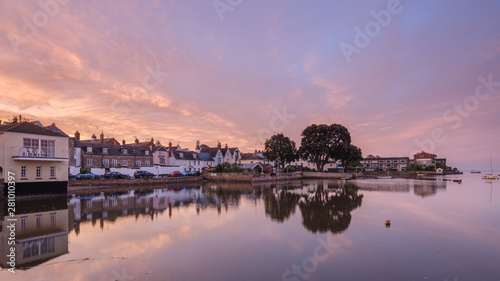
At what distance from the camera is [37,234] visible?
1382 centimetres

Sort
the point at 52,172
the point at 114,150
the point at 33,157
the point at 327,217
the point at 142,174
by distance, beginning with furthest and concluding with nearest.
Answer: the point at 114,150 → the point at 142,174 → the point at 52,172 → the point at 33,157 → the point at 327,217

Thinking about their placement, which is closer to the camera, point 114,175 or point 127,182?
point 127,182

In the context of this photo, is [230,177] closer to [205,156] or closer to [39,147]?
[205,156]

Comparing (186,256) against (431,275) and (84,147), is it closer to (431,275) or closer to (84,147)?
(431,275)

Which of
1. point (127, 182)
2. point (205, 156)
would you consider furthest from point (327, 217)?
point (205, 156)

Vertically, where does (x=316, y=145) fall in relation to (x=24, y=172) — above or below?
above

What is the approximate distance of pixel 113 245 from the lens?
476 inches

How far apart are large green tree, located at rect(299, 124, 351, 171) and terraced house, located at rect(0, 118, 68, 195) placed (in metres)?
54.6

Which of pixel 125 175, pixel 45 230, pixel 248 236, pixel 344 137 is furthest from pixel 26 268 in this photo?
pixel 344 137

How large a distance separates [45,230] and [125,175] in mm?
30461

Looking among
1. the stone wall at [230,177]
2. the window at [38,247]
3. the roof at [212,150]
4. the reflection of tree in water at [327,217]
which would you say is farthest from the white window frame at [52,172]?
the roof at [212,150]

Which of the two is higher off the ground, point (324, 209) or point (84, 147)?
point (84, 147)

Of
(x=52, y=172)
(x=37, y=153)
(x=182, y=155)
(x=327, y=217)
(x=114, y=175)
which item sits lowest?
(x=327, y=217)

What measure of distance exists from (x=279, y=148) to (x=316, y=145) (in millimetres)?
9269
